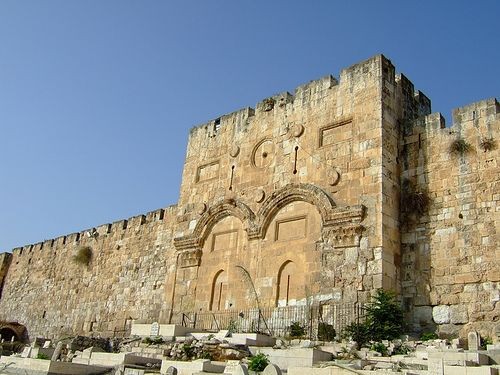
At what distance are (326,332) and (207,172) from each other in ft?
24.7

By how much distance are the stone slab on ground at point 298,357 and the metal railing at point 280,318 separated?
241 cm

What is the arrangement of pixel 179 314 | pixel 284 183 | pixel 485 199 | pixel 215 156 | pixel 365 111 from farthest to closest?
pixel 215 156 → pixel 179 314 → pixel 284 183 → pixel 365 111 → pixel 485 199

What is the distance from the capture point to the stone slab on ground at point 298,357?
9.73m

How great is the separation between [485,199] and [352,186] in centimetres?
303

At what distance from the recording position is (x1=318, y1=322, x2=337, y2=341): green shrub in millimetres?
12336

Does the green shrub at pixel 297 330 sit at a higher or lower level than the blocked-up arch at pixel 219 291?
lower

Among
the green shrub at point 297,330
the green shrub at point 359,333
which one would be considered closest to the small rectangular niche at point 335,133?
the green shrub at point 297,330

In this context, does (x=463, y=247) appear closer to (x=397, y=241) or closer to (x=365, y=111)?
(x=397, y=241)

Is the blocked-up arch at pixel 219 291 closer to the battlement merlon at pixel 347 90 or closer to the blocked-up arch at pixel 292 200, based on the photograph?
the blocked-up arch at pixel 292 200

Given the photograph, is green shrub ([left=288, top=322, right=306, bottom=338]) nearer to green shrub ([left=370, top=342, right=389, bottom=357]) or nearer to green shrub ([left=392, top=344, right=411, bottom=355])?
green shrub ([left=370, top=342, right=389, bottom=357])

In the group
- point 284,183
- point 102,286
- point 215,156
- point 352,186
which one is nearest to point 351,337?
point 352,186

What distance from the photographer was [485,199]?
41.3 ft

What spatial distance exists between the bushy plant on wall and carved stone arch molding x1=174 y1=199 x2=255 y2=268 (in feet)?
28.1

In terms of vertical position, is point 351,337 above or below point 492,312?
below
